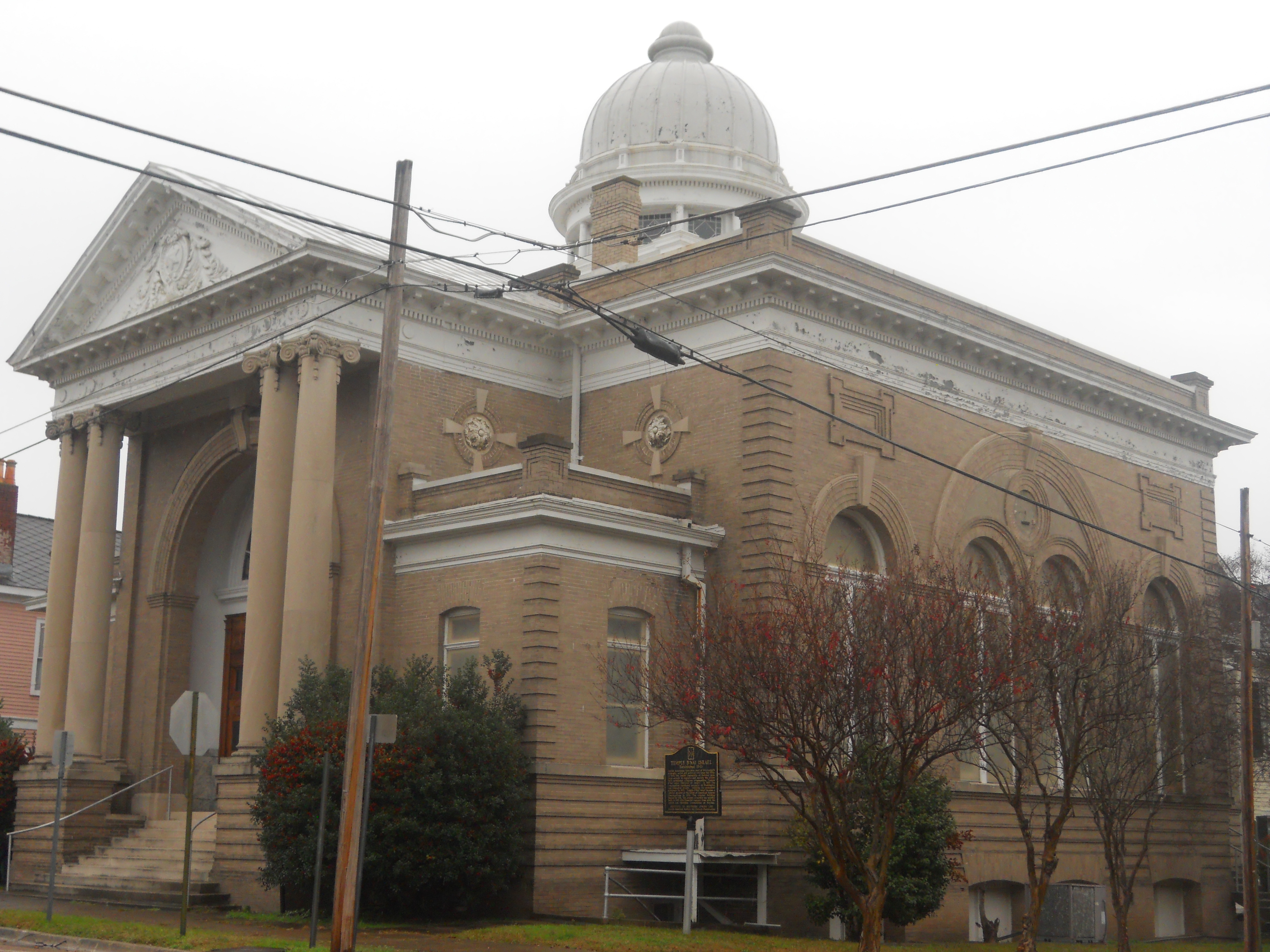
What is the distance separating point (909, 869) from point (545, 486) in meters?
8.44

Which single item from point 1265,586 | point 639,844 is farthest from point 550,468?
point 1265,586

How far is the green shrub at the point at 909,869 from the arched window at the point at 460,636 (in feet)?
20.9

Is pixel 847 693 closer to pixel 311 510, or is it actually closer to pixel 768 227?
pixel 768 227

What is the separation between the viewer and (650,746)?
87.6 ft

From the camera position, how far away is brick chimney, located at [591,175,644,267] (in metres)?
33.6

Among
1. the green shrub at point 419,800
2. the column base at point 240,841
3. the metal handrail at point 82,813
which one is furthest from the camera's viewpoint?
the metal handrail at point 82,813

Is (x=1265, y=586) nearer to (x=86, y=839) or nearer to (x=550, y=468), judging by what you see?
(x=550, y=468)

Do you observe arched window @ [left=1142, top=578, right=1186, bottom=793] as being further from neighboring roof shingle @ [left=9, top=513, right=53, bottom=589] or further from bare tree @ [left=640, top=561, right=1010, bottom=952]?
neighboring roof shingle @ [left=9, top=513, right=53, bottom=589]

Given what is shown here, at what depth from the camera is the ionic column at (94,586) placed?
1250 inches

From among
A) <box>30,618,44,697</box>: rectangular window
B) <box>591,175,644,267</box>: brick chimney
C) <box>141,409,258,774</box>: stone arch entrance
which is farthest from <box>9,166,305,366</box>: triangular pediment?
<box>30,618,44,697</box>: rectangular window

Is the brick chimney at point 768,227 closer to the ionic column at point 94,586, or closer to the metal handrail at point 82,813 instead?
the ionic column at point 94,586

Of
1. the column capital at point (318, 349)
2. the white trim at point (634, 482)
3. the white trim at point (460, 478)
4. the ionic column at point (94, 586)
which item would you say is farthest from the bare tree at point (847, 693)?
the ionic column at point (94, 586)

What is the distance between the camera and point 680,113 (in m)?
43.5

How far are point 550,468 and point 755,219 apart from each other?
651 centimetres
